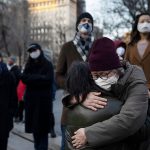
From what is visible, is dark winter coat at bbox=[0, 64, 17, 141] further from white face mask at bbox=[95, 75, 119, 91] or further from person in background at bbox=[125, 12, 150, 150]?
white face mask at bbox=[95, 75, 119, 91]

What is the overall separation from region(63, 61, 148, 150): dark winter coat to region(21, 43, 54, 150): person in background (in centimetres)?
454

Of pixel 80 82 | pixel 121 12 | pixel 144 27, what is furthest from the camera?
pixel 121 12

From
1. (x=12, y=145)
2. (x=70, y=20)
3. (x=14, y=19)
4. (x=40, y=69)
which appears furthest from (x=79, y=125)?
(x=70, y=20)

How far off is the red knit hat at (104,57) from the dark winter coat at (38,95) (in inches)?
175

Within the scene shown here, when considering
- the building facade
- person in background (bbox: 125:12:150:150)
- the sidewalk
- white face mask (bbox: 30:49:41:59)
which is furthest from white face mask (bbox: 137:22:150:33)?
the building facade

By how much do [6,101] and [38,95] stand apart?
95 centimetres

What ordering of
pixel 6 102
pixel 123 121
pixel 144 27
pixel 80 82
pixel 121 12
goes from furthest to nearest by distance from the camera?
pixel 121 12 → pixel 6 102 → pixel 144 27 → pixel 80 82 → pixel 123 121

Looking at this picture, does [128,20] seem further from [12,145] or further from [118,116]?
[118,116]

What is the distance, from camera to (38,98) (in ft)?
24.8

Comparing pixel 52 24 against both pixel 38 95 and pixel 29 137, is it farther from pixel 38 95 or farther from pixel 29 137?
pixel 38 95

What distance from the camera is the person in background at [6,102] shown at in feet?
21.8

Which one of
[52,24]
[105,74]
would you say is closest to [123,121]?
[105,74]

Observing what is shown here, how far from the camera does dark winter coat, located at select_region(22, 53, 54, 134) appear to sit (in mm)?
7480

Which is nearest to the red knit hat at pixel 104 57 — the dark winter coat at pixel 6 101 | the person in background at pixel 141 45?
the person in background at pixel 141 45
